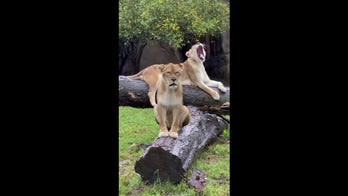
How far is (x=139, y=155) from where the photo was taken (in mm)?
2527

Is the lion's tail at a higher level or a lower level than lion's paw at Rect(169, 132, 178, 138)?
higher

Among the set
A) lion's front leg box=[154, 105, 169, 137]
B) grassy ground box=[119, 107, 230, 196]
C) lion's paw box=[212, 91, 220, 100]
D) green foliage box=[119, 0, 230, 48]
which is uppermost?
green foliage box=[119, 0, 230, 48]

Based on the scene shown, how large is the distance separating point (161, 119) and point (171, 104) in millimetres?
113

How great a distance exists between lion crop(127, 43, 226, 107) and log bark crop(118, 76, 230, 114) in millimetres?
39

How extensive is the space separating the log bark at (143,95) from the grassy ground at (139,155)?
0.28 ft

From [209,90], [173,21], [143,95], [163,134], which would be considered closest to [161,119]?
[163,134]

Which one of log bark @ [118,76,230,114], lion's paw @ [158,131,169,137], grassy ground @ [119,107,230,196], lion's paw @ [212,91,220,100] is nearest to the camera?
grassy ground @ [119,107,230,196]

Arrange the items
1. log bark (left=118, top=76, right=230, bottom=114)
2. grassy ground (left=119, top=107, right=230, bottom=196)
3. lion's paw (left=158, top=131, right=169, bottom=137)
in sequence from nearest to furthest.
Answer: grassy ground (left=119, top=107, right=230, bottom=196), lion's paw (left=158, top=131, right=169, bottom=137), log bark (left=118, top=76, right=230, bottom=114)

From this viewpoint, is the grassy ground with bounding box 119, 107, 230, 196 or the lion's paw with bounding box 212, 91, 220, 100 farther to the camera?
the lion's paw with bounding box 212, 91, 220, 100

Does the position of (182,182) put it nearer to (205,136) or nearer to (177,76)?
(205,136)

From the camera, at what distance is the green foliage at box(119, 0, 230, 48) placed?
2658 mm

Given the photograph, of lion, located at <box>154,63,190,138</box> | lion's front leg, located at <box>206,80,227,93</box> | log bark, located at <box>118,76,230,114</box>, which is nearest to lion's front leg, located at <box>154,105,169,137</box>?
lion, located at <box>154,63,190,138</box>

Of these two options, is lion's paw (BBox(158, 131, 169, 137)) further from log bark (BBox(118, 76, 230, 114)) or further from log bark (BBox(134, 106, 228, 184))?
log bark (BBox(118, 76, 230, 114))
